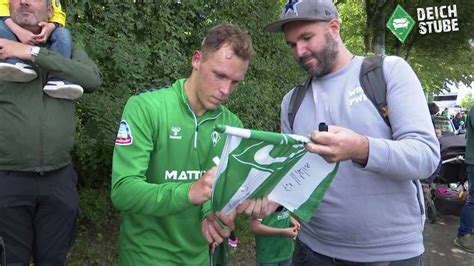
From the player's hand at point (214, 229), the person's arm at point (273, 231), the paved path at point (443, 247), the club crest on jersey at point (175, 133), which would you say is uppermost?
the club crest on jersey at point (175, 133)

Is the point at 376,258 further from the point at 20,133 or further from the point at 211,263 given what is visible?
the point at 20,133

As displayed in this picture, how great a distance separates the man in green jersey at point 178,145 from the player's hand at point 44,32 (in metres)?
0.90

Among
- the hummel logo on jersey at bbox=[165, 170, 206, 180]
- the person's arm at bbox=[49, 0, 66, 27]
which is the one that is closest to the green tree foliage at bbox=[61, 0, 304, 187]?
the person's arm at bbox=[49, 0, 66, 27]

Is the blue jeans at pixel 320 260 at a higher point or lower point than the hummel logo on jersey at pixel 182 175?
lower

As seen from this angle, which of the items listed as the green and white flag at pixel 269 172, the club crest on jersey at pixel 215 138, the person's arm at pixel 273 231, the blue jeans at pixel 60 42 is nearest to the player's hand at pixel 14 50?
the blue jeans at pixel 60 42

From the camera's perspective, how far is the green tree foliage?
4.28 metres

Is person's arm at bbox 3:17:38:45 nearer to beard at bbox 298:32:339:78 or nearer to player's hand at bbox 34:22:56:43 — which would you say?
player's hand at bbox 34:22:56:43

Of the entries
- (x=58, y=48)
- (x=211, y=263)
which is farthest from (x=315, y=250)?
(x=58, y=48)

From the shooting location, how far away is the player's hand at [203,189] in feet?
6.09

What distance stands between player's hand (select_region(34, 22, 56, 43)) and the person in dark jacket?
0.05 m

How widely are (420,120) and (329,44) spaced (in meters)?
0.61

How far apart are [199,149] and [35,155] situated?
100 cm

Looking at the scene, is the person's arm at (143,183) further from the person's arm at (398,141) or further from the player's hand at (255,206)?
the person's arm at (398,141)

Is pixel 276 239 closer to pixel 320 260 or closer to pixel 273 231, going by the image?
pixel 273 231
